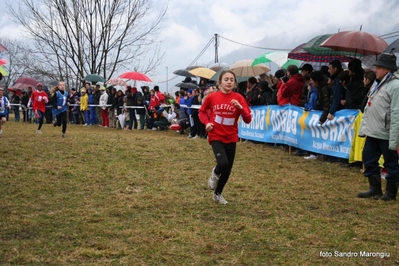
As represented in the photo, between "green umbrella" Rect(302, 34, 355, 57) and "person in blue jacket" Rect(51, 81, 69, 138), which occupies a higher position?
"green umbrella" Rect(302, 34, 355, 57)

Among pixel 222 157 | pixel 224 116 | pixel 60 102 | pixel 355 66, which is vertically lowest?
pixel 222 157

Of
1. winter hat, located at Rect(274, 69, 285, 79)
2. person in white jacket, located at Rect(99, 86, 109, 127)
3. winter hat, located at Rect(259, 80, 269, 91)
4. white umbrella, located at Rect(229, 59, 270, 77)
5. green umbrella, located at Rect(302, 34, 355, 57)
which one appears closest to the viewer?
green umbrella, located at Rect(302, 34, 355, 57)

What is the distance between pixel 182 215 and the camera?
21.3 feet

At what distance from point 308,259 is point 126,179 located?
478cm

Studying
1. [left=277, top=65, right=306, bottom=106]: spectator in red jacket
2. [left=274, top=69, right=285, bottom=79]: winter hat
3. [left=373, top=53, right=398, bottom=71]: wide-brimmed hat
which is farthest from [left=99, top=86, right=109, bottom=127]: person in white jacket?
[left=373, top=53, right=398, bottom=71]: wide-brimmed hat

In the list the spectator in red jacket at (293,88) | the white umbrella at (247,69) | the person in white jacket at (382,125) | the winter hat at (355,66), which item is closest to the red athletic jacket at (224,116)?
the person in white jacket at (382,125)

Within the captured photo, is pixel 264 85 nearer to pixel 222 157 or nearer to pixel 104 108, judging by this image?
pixel 222 157

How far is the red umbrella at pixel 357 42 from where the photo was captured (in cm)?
1142

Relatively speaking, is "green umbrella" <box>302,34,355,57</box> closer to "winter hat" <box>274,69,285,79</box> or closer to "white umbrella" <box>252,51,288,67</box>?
"winter hat" <box>274,69,285,79</box>

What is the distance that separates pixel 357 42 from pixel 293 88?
2546mm

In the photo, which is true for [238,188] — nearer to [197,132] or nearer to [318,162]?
[318,162]

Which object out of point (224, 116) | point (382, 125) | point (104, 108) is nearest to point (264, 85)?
point (382, 125)

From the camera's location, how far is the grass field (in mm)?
4906

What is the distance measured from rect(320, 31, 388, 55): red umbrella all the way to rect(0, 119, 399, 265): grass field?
2.61 metres
